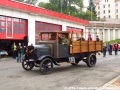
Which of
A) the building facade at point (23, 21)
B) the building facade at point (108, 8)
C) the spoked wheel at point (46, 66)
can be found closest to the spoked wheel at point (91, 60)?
the spoked wheel at point (46, 66)

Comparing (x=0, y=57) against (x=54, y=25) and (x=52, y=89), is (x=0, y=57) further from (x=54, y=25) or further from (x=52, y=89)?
(x=52, y=89)

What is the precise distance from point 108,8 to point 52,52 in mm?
112989

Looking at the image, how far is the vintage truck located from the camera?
1152 cm

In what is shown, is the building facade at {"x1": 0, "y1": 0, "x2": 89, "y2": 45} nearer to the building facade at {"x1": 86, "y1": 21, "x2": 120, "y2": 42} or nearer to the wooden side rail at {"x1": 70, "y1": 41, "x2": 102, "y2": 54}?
the wooden side rail at {"x1": 70, "y1": 41, "x2": 102, "y2": 54}

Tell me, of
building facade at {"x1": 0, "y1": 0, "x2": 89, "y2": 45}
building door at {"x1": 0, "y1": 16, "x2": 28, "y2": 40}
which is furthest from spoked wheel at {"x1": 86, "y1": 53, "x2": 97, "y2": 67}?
building door at {"x1": 0, "y1": 16, "x2": 28, "y2": 40}

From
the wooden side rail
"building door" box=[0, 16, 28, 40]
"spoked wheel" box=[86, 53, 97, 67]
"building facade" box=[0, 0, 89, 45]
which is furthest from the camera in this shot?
"building facade" box=[0, 0, 89, 45]

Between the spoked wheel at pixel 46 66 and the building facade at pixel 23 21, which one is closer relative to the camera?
the spoked wheel at pixel 46 66

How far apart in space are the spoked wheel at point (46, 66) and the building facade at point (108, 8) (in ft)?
340

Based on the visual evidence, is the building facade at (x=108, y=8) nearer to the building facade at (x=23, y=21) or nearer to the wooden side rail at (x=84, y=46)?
the building facade at (x=23, y=21)

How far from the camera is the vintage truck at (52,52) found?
1152cm

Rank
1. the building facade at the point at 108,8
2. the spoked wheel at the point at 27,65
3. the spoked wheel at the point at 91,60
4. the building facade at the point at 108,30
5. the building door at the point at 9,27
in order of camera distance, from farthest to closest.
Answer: the building facade at the point at 108,8 → the building facade at the point at 108,30 → the building door at the point at 9,27 → the spoked wheel at the point at 91,60 → the spoked wheel at the point at 27,65

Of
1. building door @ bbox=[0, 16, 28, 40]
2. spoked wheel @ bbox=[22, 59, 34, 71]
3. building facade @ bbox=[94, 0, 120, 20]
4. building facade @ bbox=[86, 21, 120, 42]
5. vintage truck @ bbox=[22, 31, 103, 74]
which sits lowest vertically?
spoked wheel @ bbox=[22, 59, 34, 71]

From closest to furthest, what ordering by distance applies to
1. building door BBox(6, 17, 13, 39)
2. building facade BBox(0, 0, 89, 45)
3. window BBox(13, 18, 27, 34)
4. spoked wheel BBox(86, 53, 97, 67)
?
spoked wheel BBox(86, 53, 97, 67) → building facade BBox(0, 0, 89, 45) → building door BBox(6, 17, 13, 39) → window BBox(13, 18, 27, 34)

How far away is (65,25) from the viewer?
3092 centimetres
